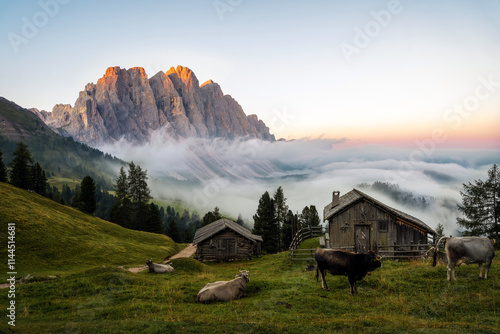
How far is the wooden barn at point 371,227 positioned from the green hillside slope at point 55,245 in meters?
25.7

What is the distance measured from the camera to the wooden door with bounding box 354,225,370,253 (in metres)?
26.8

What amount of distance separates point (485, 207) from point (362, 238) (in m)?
27.1

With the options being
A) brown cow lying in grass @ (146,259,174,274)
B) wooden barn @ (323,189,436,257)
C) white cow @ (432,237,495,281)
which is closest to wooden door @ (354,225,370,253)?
wooden barn @ (323,189,436,257)

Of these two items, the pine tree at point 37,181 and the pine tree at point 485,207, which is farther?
the pine tree at point 37,181

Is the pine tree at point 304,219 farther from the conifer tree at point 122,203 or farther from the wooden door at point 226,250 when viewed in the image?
the conifer tree at point 122,203

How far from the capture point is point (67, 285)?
1569cm

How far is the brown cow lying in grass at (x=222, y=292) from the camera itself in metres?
13.2

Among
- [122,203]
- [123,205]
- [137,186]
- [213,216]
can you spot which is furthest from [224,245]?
[123,205]

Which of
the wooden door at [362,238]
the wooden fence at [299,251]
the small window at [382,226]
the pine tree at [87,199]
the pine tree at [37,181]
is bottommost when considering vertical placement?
the wooden fence at [299,251]

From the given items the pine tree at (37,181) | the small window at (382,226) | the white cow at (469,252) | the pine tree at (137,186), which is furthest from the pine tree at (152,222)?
the white cow at (469,252)

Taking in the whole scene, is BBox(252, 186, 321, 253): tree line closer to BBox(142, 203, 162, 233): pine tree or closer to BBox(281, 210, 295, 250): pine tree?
BBox(281, 210, 295, 250): pine tree

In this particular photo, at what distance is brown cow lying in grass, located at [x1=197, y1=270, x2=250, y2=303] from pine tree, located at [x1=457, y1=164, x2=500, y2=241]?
42.5 meters

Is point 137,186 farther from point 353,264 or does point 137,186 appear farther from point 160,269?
point 353,264

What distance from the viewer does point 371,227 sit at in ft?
87.8
